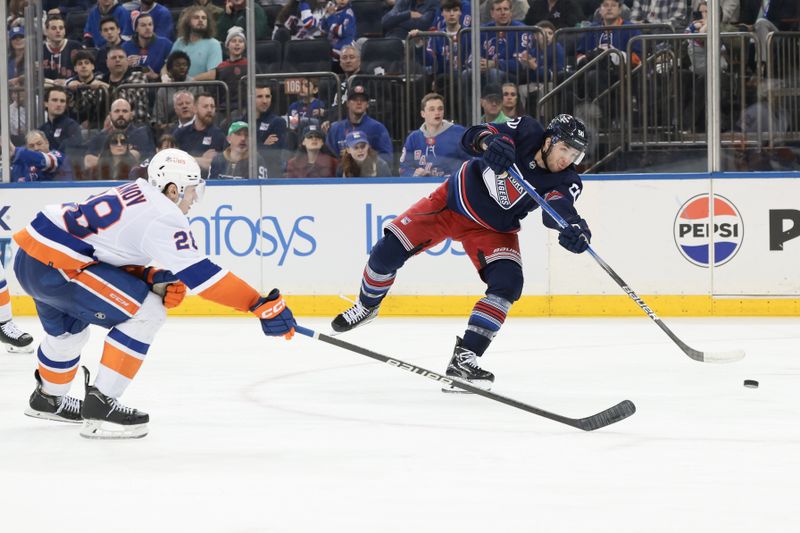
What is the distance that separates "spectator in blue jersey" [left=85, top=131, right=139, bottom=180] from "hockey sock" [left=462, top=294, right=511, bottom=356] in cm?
406

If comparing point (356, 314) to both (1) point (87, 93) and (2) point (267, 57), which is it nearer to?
(2) point (267, 57)

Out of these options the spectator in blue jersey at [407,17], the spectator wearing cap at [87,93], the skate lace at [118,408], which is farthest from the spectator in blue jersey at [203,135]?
the skate lace at [118,408]

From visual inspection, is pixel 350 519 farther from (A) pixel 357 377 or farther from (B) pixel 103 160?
(B) pixel 103 160

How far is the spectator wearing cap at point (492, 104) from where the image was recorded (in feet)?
25.0

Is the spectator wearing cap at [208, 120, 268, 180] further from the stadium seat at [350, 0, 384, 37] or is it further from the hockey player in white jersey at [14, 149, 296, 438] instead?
the hockey player in white jersey at [14, 149, 296, 438]

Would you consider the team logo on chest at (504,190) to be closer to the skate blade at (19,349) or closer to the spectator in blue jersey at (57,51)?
the skate blade at (19,349)

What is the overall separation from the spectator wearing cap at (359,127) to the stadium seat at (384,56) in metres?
0.18

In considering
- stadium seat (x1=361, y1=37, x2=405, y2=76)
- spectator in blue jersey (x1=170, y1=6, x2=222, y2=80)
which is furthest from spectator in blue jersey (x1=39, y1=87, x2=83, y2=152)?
stadium seat (x1=361, y1=37, x2=405, y2=76)

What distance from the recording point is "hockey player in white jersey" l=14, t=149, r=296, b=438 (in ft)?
11.6

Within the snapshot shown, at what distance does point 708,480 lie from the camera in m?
3.11

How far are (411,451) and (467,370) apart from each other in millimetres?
1214

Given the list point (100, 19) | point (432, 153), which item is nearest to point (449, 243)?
point (432, 153)

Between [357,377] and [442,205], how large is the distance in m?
0.77

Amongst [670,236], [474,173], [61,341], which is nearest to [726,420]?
[474,173]
